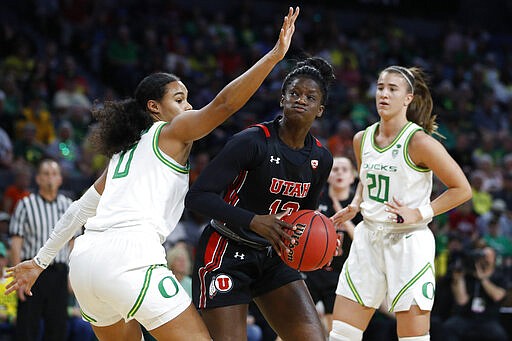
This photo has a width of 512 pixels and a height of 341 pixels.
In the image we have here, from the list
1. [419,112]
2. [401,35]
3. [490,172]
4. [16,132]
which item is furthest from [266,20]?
[419,112]

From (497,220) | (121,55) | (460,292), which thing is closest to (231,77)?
(121,55)

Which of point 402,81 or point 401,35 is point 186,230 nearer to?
point 402,81

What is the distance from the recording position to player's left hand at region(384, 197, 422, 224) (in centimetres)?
484

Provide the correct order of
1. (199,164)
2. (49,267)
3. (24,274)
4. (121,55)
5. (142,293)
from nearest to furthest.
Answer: (142,293)
(24,274)
(49,267)
(199,164)
(121,55)

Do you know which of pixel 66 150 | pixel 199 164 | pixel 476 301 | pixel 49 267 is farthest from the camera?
pixel 199 164

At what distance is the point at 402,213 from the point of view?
4844 mm

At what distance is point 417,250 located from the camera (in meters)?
5.03

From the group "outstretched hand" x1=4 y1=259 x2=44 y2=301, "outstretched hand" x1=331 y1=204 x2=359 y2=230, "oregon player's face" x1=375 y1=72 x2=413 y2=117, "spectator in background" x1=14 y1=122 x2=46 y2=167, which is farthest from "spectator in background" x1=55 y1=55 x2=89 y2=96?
"outstretched hand" x1=4 y1=259 x2=44 y2=301

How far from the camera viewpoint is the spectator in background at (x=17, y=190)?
9.27 m

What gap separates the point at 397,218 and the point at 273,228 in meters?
1.18

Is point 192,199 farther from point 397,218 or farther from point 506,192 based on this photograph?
point 506,192

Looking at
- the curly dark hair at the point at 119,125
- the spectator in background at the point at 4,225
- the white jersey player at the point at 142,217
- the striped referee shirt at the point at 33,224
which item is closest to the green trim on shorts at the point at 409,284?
the white jersey player at the point at 142,217

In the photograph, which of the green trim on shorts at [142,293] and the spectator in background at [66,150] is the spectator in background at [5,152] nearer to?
the spectator in background at [66,150]

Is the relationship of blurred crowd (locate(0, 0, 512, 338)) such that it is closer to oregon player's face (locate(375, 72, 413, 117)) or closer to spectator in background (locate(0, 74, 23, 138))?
spectator in background (locate(0, 74, 23, 138))
